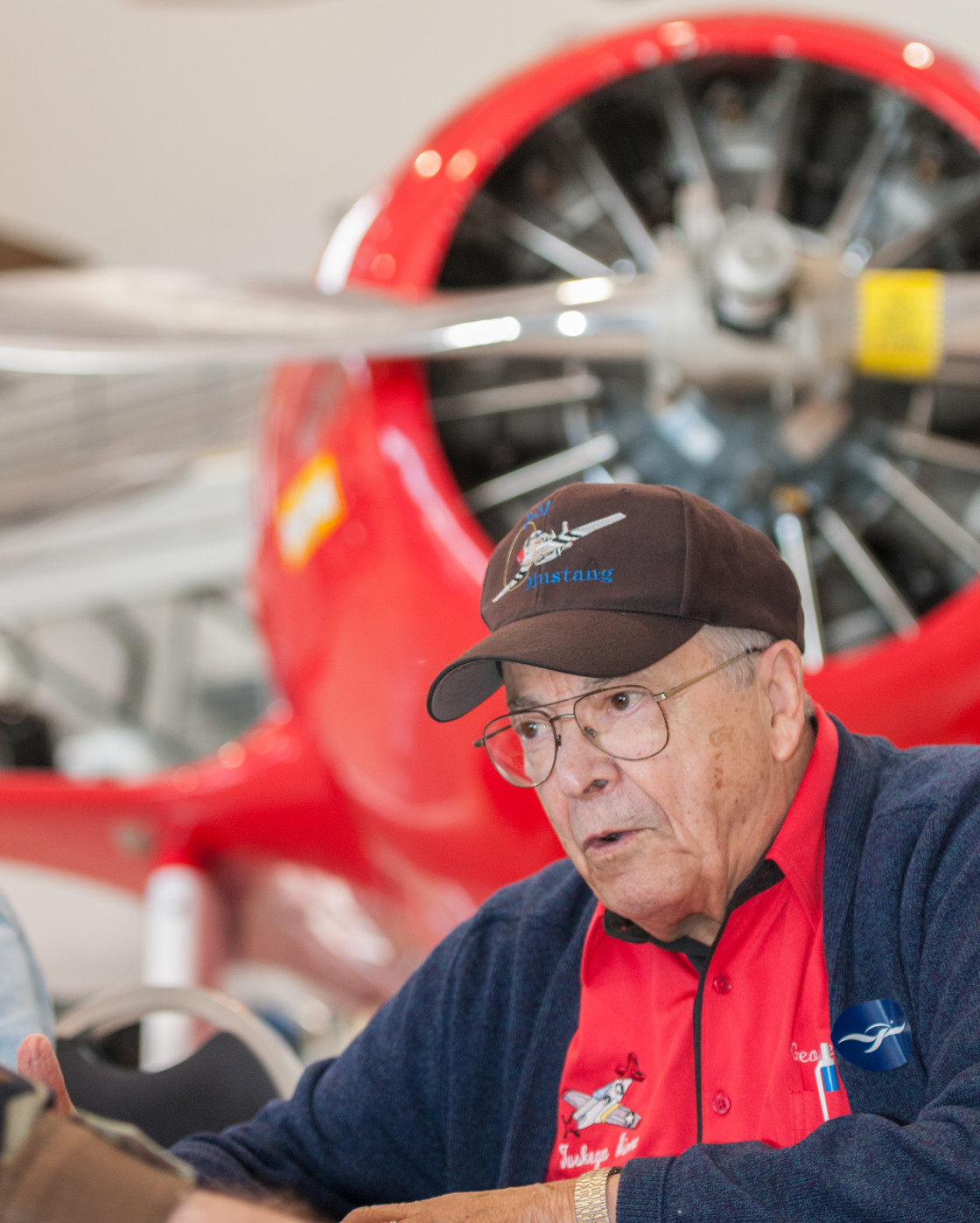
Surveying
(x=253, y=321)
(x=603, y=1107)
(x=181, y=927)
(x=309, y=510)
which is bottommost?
(x=181, y=927)

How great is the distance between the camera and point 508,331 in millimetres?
1915

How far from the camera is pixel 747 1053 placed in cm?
92

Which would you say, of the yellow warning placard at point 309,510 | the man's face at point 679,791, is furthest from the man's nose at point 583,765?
the yellow warning placard at point 309,510

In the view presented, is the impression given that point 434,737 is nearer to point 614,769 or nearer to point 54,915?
point 614,769

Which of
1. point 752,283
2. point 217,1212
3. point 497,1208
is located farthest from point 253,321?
Result: point 217,1212

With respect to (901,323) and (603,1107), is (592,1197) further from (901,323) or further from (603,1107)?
(901,323)

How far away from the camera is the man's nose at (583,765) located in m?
0.94

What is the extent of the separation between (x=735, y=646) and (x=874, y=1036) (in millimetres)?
258

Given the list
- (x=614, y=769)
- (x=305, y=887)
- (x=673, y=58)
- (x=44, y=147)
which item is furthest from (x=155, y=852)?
(x=44, y=147)

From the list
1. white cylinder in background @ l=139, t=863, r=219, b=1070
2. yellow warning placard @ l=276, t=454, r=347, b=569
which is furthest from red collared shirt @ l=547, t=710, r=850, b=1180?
white cylinder in background @ l=139, t=863, r=219, b=1070

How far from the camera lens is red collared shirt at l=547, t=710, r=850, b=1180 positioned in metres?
0.90

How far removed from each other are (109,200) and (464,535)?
3.73 metres

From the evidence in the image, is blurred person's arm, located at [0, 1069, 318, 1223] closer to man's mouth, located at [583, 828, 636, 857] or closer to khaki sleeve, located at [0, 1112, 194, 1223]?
khaki sleeve, located at [0, 1112, 194, 1223]

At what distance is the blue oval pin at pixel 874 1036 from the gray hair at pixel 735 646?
0.72 ft
